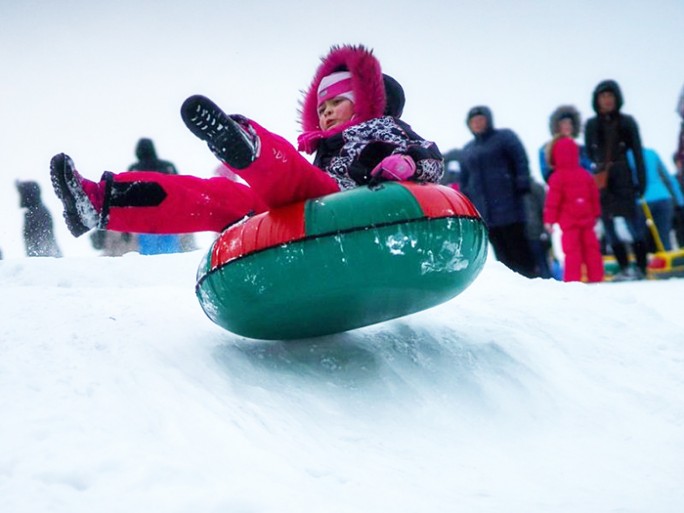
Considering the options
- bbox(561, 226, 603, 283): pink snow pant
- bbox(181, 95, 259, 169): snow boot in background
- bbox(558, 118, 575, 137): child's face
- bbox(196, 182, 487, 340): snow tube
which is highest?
bbox(181, 95, 259, 169): snow boot in background

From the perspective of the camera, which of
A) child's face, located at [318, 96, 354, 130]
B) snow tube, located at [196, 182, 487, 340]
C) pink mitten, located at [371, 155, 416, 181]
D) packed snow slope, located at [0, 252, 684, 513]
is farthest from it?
Answer: child's face, located at [318, 96, 354, 130]

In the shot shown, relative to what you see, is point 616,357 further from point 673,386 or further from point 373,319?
point 373,319

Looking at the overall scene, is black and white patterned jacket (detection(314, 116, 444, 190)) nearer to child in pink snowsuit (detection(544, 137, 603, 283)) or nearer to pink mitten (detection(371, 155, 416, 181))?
pink mitten (detection(371, 155, 416, 181))

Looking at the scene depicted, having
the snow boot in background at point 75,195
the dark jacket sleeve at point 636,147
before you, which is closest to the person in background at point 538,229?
the dark jacket sleeve at point 636,147

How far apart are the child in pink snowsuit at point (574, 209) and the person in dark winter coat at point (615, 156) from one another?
0.31 metres

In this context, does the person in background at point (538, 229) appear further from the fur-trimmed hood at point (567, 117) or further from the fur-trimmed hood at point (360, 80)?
the fur-trimmed hood at point (360, 80)

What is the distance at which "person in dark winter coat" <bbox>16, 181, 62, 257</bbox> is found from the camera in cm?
485

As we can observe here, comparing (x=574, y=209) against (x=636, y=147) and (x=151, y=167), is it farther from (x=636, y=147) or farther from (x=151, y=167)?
(x=151, y=167)

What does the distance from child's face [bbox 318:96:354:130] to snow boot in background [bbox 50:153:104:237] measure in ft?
3.06

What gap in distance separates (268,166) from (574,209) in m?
3.66

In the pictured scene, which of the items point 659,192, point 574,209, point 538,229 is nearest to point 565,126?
point 574,209

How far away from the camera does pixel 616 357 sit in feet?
8.29

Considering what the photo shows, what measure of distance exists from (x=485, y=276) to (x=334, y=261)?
6.36 ft

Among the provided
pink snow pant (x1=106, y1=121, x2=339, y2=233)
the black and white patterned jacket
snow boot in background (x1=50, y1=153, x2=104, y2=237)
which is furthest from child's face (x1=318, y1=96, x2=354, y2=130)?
snow boot in background (x1=50, y1=153, x2=104, y2=237)
